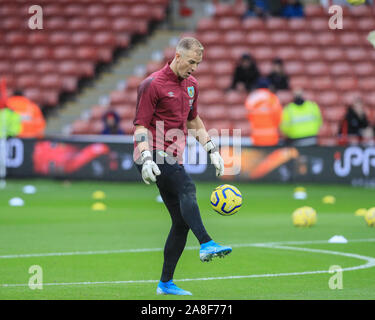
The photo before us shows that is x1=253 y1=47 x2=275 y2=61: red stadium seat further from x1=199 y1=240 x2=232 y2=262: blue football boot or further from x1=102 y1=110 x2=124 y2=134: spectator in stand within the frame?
x1=199 y1=240 x2=232 y2=262: blue football boot

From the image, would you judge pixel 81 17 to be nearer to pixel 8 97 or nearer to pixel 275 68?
pixel 8 97

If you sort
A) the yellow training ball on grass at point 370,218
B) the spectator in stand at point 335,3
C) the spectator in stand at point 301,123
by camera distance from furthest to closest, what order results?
1. the spectator in stand at point 335,3
2. the spectator in stand at point 301,123
3. the yellow training ball on grass at point 370,218

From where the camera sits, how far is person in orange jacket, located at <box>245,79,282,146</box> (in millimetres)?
23167

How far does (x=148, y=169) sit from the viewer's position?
757 centimetres

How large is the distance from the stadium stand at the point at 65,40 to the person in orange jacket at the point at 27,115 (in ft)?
7.64

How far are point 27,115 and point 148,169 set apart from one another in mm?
18237

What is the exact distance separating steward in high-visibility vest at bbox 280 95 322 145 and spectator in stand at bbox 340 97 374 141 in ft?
A: 2.61

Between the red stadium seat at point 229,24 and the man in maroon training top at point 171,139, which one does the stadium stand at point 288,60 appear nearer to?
the red stadium seat at point 229,24

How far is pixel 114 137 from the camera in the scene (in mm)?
22594

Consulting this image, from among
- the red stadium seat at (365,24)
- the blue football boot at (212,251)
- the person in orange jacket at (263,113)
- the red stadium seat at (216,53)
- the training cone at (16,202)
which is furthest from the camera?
the red stadium seat at (365,24)

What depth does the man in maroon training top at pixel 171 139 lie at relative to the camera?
303 inches

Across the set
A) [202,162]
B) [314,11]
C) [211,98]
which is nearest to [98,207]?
[202,162]

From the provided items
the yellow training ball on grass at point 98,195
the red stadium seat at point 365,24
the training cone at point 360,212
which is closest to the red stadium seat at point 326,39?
the red stadium seat at point 365,24

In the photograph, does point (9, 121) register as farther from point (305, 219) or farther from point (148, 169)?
point (148, 169)
